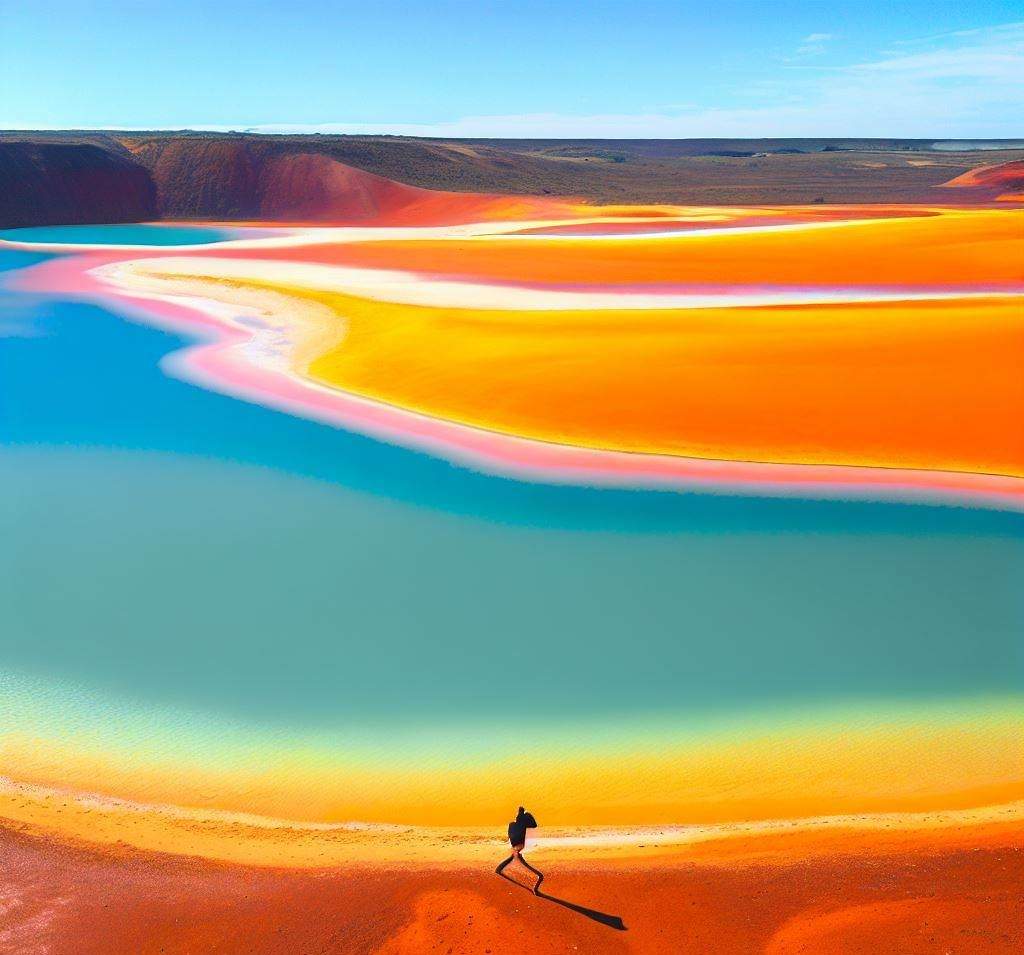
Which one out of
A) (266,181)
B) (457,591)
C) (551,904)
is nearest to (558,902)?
(551,904)

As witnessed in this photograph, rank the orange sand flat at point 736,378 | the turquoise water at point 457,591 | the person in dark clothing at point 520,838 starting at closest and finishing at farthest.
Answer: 1. the person in dark clothing at point 520,838
2. the turquoise water at point 457,591
3. the orange sand flat at point 736,378

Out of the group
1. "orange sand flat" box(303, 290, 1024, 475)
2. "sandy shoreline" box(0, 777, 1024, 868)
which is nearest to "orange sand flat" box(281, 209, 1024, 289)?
"orange sand flat" box(303, 290, 1024, 475)

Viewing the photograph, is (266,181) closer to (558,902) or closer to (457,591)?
(457,591)

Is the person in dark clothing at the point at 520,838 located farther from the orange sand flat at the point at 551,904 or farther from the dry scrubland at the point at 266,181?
the dry scrubland at the point at 266,181

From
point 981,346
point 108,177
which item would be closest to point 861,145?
point 108,177

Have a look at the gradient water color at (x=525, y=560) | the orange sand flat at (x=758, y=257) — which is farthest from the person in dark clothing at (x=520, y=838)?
the orange sand flat at (x=758, y=257)
